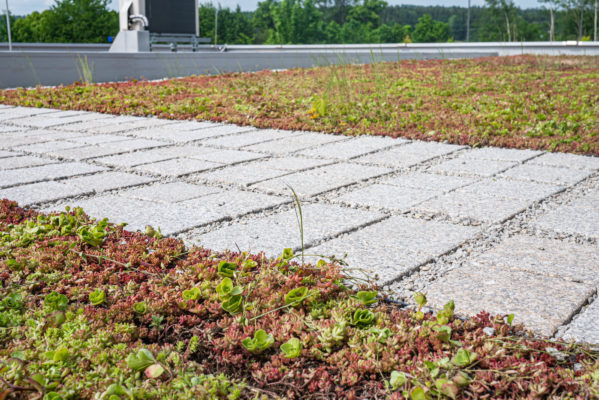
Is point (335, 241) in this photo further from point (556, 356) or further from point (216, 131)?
point (216, 131)

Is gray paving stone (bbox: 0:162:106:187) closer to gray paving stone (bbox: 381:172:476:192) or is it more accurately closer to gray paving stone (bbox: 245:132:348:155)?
gray paving stone (bbox: 245:132:348:155)

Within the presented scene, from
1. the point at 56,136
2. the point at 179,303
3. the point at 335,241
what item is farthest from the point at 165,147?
the point at 179,303

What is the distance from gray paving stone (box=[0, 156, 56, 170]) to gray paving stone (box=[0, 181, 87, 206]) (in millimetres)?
684

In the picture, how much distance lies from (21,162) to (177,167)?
125 cm

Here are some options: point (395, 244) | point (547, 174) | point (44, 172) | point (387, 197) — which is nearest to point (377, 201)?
point (387, 197)

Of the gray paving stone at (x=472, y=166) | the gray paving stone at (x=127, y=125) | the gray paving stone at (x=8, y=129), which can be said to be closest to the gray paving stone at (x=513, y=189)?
the gray paving stone at (x=472, y=166)

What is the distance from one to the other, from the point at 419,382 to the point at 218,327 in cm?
66

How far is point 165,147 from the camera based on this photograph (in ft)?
16.5

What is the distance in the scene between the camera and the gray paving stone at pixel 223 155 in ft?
14.5

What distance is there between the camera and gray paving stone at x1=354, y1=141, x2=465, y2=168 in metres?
4.33

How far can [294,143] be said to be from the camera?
5.18 m

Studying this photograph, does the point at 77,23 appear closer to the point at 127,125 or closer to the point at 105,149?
the point at 127,125

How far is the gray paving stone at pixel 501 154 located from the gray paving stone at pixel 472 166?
0.13 meters

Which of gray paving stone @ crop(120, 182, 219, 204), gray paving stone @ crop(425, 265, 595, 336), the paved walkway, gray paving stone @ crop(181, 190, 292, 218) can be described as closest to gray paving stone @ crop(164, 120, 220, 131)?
the paved walkway
